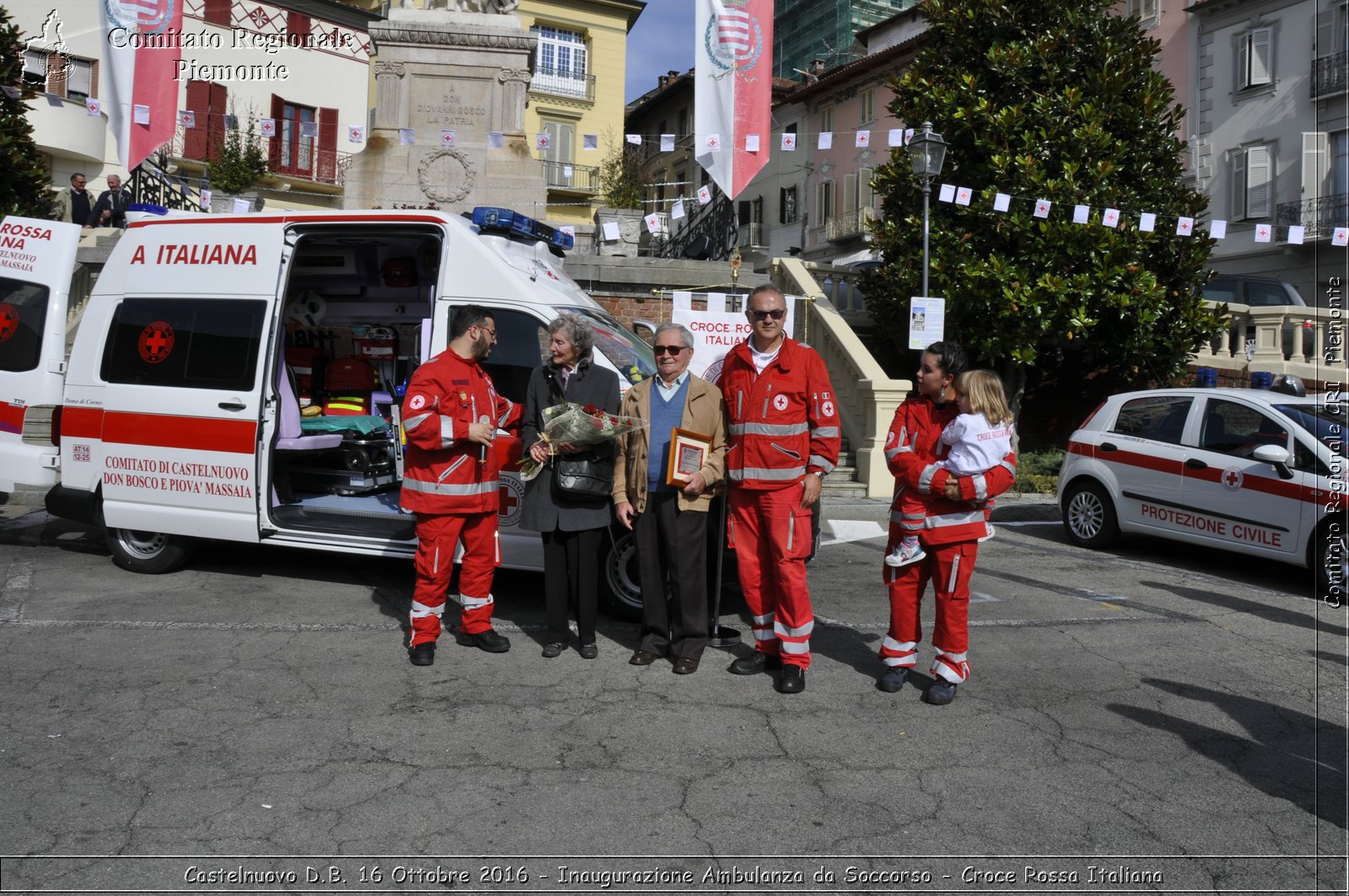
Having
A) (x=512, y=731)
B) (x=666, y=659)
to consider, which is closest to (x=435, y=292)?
(x=666, y=659)

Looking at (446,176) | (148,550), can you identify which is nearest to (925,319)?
(446,176)

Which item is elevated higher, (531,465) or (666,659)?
(531,465)

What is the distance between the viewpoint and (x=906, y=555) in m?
5.15

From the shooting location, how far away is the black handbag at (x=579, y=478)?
18.2ft

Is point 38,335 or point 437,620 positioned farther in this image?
point 38,335

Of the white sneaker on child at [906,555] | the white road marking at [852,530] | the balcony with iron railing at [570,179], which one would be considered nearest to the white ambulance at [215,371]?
the white sneaker on child at [906,555]

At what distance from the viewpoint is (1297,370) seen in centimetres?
1596

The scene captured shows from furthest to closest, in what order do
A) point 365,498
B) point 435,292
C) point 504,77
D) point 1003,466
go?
point 504,77 → point 365,498 → point 435,292 → point 1003,466

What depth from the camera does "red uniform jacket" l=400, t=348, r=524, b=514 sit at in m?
5.46

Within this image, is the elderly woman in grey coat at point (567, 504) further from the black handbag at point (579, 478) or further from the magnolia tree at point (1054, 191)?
the magnolia tree at point (1054, 191)

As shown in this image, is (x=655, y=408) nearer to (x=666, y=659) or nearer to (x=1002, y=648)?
(x=666, y=659)

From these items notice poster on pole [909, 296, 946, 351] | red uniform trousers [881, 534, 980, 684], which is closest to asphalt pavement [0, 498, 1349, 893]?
red uniform trousers [881, 534, 980, 684]

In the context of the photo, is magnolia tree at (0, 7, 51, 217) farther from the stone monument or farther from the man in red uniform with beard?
the man in red uniform with beard

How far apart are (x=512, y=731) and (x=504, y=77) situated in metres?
12.7
